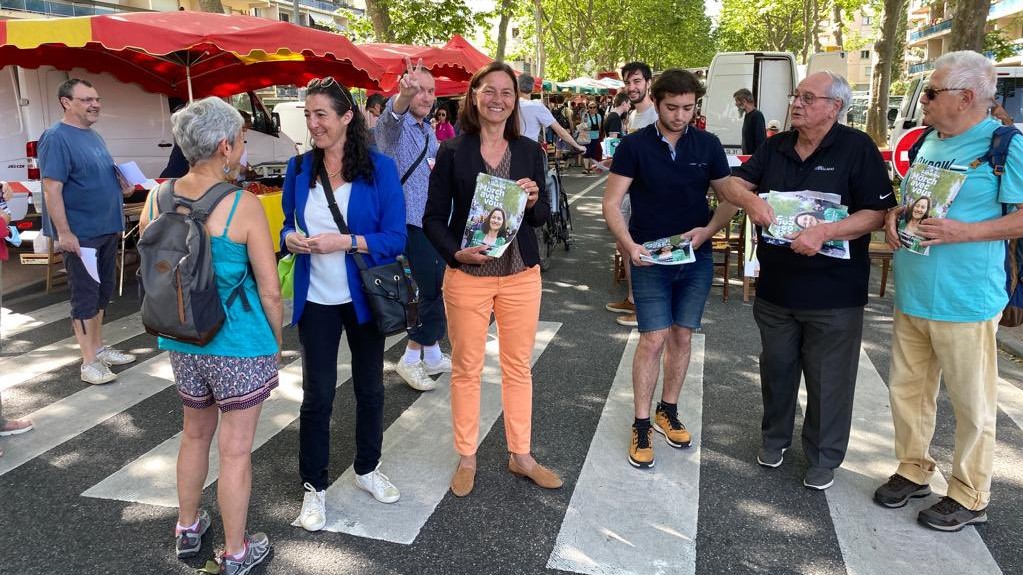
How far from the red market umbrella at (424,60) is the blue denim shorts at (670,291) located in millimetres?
7573

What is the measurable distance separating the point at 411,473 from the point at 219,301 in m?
1.58

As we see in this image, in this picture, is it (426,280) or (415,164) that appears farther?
(426,280)

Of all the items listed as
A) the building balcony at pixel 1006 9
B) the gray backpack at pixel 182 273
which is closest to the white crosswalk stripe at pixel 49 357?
the gray backpack at pixel 182 273

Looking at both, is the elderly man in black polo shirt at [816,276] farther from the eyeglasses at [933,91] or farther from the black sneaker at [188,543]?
the black sneaker at [188,543]

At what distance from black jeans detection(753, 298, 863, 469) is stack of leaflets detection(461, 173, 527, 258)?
1.42m

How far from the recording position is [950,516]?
10.9 ft

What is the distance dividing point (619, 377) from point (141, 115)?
8558 mm

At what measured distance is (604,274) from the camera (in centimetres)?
864

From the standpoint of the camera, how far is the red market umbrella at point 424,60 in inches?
425

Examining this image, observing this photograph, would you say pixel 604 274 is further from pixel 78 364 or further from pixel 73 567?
pixel 73 567

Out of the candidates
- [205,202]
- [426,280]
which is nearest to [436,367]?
[426,280]

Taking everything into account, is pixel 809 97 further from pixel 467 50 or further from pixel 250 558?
pixel 467 50

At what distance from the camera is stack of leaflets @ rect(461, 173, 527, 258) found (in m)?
3.35

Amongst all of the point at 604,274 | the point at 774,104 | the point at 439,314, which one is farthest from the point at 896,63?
the point at 439,314
